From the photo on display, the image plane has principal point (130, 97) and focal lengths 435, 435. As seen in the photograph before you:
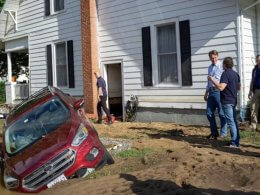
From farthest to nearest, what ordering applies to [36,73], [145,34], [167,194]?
1. [36,73]
2. [145,34]
3. [167,194]

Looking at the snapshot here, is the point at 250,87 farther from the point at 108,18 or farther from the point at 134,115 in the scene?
the point at 108,18

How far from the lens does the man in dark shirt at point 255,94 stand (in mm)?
10836

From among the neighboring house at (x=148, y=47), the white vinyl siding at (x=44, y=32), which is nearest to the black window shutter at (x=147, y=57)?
the neighboring house at (x=148, y=47)

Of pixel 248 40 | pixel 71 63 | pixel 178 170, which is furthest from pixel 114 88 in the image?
pixel 178 170

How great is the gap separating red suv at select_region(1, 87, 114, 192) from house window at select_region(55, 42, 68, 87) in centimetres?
964

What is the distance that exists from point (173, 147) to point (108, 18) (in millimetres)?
7763

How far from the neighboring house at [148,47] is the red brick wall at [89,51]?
37 mm

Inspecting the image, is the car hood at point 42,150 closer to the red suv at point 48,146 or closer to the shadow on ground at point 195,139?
the red suv at point 48,146

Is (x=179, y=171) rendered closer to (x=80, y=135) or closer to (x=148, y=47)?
(x=80, y=135)

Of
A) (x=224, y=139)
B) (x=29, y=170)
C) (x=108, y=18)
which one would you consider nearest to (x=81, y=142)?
(x=29, y=170)

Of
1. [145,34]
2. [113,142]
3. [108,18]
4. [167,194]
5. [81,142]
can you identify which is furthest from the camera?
[108,18]

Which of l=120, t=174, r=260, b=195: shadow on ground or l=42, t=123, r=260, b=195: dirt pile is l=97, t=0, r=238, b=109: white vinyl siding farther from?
l=120, t=174, r=260, b=195: shadow on ground

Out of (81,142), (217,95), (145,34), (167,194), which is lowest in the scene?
(167,194)

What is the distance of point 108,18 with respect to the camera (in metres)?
15.9
